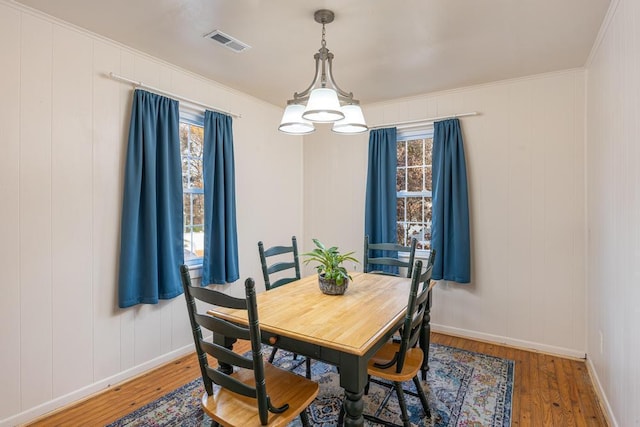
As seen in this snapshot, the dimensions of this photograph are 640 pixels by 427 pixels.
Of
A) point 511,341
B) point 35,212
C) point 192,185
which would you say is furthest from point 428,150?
point 35,212

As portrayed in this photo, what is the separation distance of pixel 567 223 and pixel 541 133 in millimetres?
873

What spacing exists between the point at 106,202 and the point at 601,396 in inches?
152

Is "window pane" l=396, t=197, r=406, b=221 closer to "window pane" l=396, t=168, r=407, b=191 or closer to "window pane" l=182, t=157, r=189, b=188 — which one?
"window pane" l=396, t=168, r=407, b=191

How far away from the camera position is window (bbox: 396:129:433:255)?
3.92m

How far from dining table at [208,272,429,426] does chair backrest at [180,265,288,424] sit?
256 mm

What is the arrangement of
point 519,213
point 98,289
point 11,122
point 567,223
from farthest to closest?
1. point 519,213
2. point 567,223
3. point 98,289
4. point 11,122

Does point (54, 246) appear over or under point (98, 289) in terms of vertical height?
over

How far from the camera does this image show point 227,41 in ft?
8.42

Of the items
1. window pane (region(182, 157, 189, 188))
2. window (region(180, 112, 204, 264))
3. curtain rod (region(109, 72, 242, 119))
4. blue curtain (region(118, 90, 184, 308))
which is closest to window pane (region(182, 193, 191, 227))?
window (region(180, 112, 204, 264))

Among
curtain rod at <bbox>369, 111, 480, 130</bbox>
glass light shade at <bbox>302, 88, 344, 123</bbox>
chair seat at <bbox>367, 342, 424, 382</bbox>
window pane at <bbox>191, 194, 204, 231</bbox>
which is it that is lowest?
chair seat at <bbox>367, 342, 424, 382</bbox>

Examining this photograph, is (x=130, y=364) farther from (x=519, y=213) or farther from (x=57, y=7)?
(x=519, y=213)

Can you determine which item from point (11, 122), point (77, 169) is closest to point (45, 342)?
point (77, 169)

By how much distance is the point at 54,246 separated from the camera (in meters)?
2.30

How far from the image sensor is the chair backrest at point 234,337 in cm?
137
